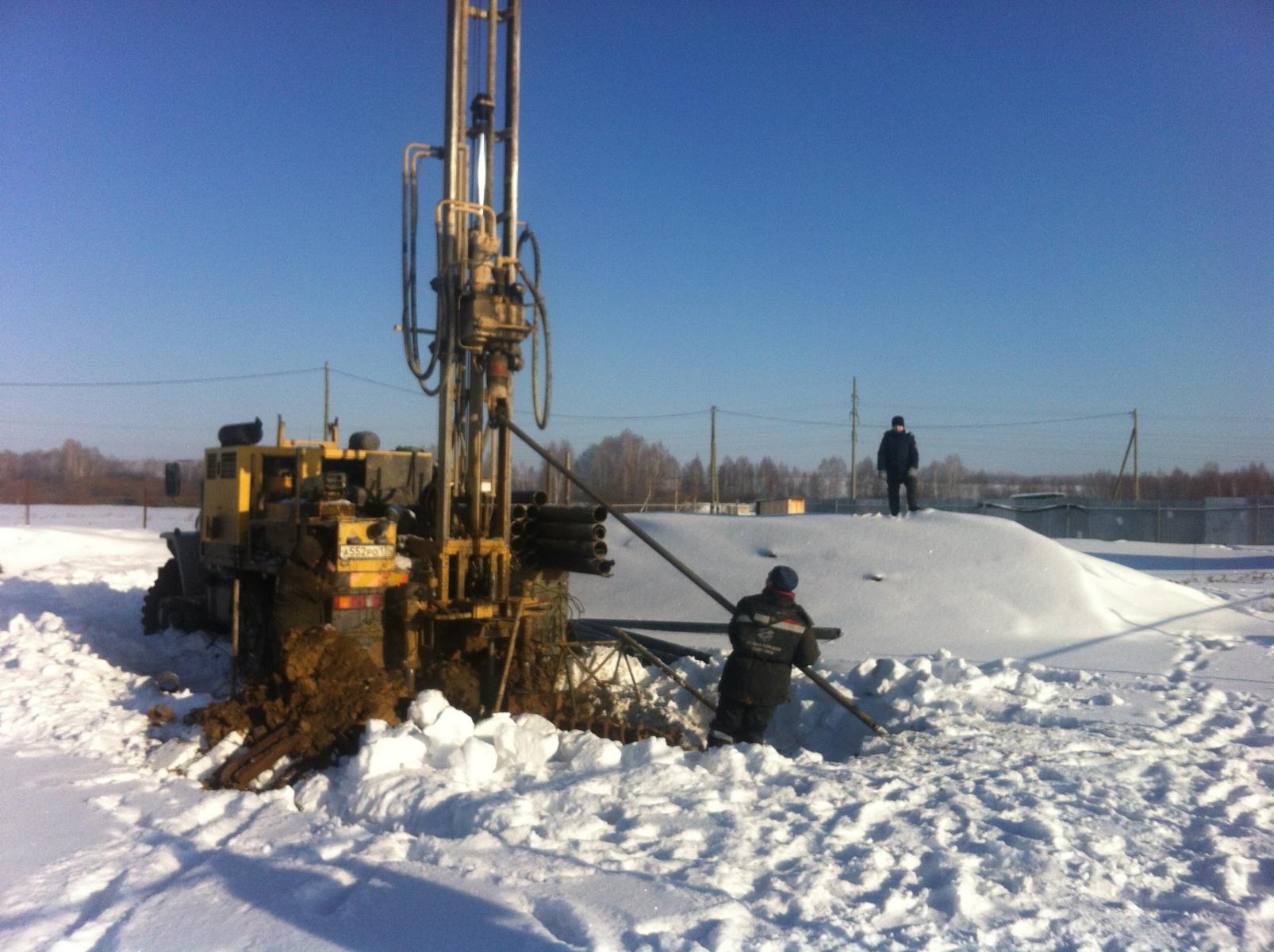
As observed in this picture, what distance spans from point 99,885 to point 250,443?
20.9 feet

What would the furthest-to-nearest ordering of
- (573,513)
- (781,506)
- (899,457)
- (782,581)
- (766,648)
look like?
(781,506) → (899,457) → (573,513) → (782,581) → (766,648)

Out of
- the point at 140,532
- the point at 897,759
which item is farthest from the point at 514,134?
the point at 140,532

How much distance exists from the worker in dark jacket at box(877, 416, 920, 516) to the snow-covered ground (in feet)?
14.4

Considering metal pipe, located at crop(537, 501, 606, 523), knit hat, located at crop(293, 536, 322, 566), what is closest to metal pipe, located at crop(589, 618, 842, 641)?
metal pipe, located at crop(537, 501, 606, 523)

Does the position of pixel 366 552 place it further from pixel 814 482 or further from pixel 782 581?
pixel 814 482

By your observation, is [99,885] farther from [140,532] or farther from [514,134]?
[140,532]

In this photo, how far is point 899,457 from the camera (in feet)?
45.9

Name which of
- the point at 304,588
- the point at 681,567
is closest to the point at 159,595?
the point at 304,588

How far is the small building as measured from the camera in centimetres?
1900

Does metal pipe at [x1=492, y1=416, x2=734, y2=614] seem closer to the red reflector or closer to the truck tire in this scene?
the red reflector

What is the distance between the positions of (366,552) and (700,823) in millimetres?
3701

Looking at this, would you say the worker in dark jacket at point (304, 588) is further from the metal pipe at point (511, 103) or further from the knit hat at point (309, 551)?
the metal pipe at point (511, 103)

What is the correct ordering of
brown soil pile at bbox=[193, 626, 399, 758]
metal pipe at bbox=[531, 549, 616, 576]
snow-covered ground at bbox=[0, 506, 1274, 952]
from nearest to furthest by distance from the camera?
snow-covered ground at bbox=[0, 506, 1274, 952] < brown soil pile at bbox=[193, 626, 399, 758] < metal pipe at bbox=[531, 549, 616, 576]

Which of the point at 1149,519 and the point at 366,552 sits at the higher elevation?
the point at 1149,519
